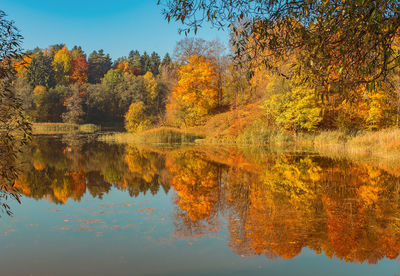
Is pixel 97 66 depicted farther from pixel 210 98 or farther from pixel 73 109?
pixel 210 98

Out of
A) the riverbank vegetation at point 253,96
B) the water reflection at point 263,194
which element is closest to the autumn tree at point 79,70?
the riverbank vegetation at point 253,96

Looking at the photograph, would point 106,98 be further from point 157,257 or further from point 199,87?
point 157,257

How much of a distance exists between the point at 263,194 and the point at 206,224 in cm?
345

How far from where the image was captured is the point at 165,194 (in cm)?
1139

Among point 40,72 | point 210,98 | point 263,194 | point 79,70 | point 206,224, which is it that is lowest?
point 206,224

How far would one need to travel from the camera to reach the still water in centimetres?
586

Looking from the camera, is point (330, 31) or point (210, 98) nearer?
point (330, 31)

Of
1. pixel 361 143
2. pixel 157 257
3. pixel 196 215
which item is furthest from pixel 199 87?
pixel 157 257

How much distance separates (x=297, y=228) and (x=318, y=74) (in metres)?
3.20

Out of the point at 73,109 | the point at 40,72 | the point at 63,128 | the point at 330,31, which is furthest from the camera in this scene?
the point at 40,72

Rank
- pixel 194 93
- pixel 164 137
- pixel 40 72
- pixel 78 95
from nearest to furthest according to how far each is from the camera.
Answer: pixel 164 137 < pixel 194 93 < pixel 78 95 < pixel 40 72

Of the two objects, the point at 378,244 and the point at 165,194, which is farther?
the point at 165,194

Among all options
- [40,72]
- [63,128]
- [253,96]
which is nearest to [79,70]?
[40,72]

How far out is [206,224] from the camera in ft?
26.0
